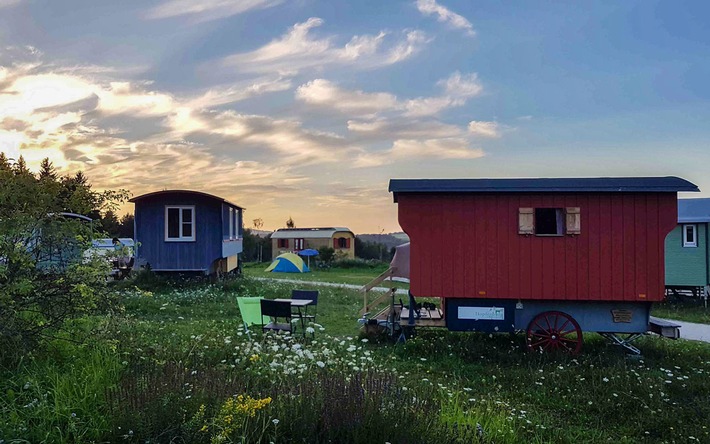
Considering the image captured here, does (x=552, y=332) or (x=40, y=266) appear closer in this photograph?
(x=40, y=266)

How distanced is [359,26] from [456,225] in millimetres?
5132

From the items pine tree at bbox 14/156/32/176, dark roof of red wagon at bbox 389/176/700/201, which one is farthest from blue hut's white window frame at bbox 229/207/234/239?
pine tree at bbox 14/156/32/176

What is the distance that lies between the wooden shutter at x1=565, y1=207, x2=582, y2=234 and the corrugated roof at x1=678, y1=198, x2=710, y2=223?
10.8 meters

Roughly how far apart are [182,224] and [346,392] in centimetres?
1529

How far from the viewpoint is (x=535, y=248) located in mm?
8898

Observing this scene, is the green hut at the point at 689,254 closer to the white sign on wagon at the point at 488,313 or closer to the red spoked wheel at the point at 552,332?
the red spoked wheel at the point at 552,332

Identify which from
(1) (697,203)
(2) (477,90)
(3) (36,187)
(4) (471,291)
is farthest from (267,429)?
(1) (697,203)

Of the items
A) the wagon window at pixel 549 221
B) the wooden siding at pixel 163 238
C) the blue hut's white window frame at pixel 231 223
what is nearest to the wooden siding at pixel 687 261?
the wagon window at pixel 549 221

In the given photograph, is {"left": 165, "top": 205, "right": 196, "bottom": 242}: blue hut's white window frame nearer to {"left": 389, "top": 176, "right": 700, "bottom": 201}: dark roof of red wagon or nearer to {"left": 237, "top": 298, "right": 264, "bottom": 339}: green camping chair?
{"left": 237, "top": 298, "right": 264, "bottom": 339}: green camping chair

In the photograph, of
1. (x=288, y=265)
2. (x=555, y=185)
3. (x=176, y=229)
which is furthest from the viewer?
(x=288, y=265)

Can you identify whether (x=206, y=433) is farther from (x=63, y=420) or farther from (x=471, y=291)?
(x=471, y=291)

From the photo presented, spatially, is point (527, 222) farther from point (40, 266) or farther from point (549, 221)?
point (40, 266)

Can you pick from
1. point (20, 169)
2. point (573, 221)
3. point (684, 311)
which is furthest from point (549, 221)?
point (684, 311)

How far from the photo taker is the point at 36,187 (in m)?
5.13
